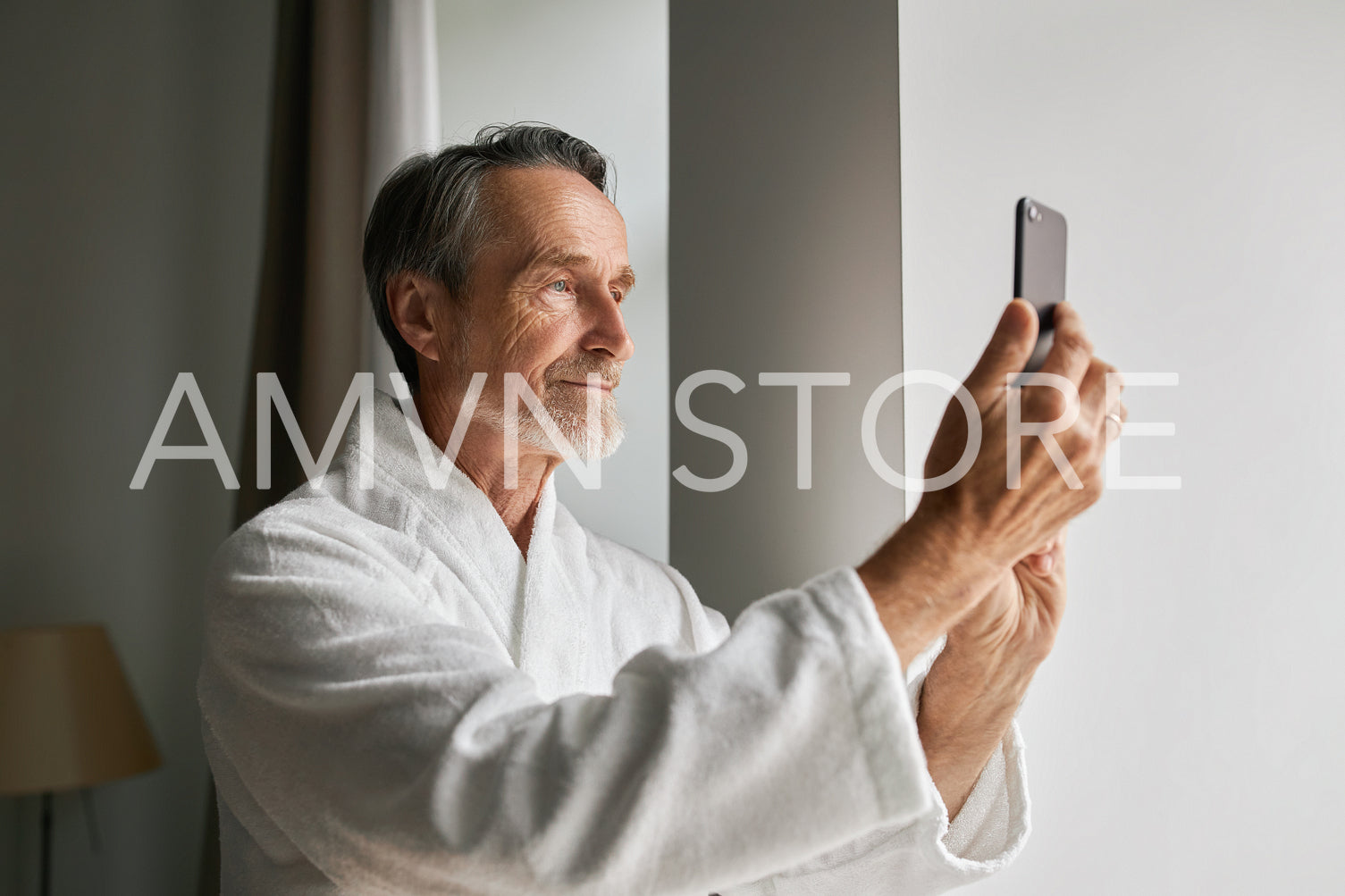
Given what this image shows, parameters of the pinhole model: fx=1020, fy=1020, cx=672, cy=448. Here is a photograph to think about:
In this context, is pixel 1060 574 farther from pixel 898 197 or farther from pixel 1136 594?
pixel 898 197

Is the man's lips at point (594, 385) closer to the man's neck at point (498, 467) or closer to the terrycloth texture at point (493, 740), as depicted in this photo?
the man's neck at point (498, 467)

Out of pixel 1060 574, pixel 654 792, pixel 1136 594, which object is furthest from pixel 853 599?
pixel 1136 594

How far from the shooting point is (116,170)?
1329 millimetres

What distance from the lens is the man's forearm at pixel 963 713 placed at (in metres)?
0.98

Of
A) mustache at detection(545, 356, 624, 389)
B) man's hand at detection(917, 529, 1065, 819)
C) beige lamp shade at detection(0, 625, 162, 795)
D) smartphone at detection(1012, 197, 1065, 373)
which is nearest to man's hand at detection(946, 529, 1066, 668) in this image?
man's hand at detection(917, 529, 1065, 819)

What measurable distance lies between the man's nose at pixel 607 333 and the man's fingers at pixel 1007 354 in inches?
20.4

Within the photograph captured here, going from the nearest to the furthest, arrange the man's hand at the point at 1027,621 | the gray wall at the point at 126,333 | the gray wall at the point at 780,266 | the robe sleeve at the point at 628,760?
the robe sleeve at the point at 628,760 < the man's hand at the point at 1027,621 < the gray wall at the point at 126,333 < the gray wall at the point at 780,266

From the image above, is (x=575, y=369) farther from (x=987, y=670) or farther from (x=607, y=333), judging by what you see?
(x=987, y=670)

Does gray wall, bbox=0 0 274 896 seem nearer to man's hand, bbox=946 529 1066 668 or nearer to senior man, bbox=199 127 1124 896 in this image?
senior man, bbox=199 127 1124 896

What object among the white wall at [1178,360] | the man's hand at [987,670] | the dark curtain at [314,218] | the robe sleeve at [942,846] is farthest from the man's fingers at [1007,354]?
the dark curtain at [314,218]

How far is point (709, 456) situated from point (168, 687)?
2.55ft

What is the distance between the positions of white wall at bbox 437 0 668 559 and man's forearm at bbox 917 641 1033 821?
0.50 m

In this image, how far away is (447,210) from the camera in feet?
3.80

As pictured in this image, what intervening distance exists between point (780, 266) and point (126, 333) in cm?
87
